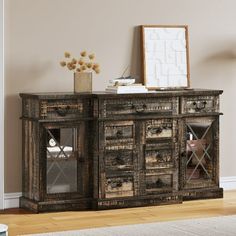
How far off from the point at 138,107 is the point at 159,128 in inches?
9.8

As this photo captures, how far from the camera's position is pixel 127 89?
5.80 m

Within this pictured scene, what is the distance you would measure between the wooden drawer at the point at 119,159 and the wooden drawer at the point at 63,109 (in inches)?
14.3

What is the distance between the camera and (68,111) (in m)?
A: 5.65

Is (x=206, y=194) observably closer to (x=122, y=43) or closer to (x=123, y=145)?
(x=123, y=145)

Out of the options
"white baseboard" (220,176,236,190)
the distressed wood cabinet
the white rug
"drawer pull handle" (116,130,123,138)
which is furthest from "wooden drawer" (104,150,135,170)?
"white baseboard" (220,176,236,190)

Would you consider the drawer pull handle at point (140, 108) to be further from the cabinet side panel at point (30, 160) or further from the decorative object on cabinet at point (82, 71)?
the cabinet side panel at point (30, 160)

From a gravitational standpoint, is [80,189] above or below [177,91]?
below

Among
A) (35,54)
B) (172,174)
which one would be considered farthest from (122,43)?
(172,174)

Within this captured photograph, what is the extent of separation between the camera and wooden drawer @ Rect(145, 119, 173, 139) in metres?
5.88

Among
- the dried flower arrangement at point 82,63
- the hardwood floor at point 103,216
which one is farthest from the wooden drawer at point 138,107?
the hardwood floor at point 103,216

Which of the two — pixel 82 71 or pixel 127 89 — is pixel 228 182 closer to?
pixel 127 89

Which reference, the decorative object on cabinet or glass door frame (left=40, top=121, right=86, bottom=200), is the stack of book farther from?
glass door frame (left=40, top=121, right=86, bottom=200)

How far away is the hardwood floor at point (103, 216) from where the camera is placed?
5191 mm

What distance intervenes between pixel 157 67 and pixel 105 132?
2.97ft
